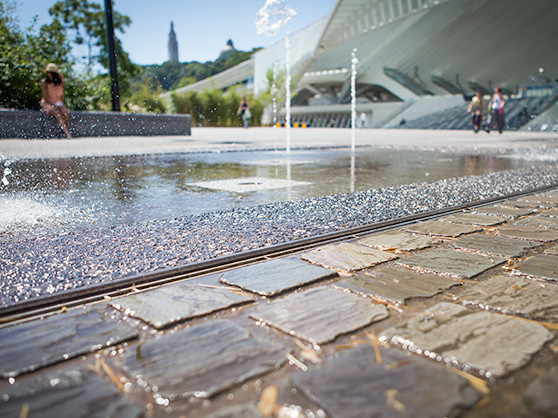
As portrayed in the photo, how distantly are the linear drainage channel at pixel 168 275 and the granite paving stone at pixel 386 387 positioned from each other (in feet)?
3.01

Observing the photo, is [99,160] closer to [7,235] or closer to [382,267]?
[7,235]

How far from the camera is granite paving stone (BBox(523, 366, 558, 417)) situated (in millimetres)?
1096

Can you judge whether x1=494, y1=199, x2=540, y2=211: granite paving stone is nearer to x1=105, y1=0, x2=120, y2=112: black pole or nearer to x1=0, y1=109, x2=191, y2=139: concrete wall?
x1=0, y1=109, x2=191, y2=139: concrete wall

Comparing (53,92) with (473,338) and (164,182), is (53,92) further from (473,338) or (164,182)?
(473,338)

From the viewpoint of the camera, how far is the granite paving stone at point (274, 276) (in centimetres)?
191

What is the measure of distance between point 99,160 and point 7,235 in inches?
187

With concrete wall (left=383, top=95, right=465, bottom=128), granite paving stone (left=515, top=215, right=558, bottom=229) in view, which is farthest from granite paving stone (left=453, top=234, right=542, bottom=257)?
concrete wall (left=383, top=95, right=465, bottom=128)

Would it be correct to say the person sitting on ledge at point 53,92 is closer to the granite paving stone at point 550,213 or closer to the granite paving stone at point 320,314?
the granite paving stone at point 550,213

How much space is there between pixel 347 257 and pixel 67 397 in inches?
56.5

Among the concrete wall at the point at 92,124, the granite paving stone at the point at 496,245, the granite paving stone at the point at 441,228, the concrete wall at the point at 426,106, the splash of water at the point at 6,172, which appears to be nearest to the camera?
the granite paving stone at the point at 496,245

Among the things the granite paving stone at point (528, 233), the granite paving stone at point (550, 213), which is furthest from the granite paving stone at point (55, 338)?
the granite paving stone at point (550, 213)

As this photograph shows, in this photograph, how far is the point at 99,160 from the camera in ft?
23.9

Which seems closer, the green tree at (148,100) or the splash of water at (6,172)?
the splash of water at (6,172)

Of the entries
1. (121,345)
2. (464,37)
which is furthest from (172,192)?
(464,37)
